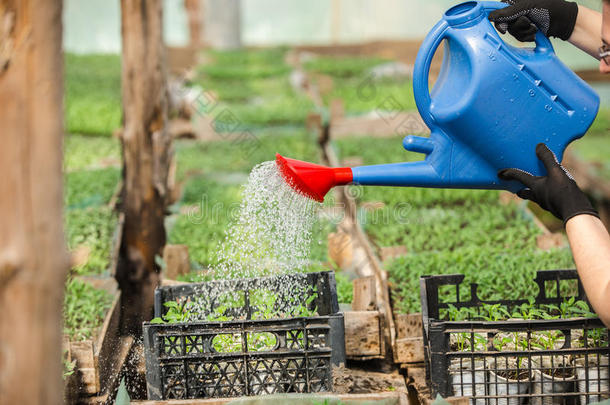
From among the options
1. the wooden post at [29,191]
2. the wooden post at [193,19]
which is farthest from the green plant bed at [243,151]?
the wooden post at [193,19]

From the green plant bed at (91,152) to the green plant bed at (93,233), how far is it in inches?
53.0

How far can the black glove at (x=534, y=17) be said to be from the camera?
212cm

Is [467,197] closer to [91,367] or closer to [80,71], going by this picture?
[91,367]

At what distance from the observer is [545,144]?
209 centimetres

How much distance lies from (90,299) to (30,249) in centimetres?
215

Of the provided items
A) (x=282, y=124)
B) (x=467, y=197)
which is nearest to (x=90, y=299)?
(x=467, y=197)

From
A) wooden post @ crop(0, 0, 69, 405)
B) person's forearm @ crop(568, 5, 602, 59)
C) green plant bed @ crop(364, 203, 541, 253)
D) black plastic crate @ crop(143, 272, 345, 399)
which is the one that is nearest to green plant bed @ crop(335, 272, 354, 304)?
green plant bed @ crop(364, 203, 541, 253)

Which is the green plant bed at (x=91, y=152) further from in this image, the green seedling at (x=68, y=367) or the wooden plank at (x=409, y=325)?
the wooden plank at (x=409, y=325)

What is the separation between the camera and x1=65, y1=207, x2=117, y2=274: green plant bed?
3892 millimetres

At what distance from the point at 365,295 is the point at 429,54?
1.26m

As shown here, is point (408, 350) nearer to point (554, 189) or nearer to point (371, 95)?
point (554, 189)

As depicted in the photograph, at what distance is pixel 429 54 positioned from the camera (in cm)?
208

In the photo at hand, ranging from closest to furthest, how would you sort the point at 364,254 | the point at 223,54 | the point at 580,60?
the point at 364,254 → the point at 580,60 → the point at 223,54

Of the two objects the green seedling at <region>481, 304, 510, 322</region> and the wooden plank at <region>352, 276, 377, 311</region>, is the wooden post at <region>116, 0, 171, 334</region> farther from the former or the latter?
the green seedling at <region>481, 304, 510, 322</region>
